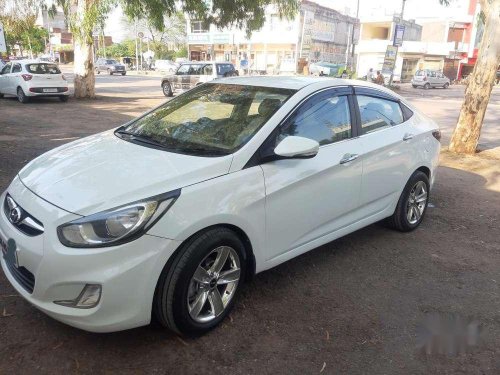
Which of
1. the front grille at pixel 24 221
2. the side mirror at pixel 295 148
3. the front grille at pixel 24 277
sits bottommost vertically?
the front grille at pixel 24 277

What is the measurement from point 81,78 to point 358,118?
16.7 metres

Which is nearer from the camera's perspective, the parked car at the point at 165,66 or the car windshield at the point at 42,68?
the car windshield at the point at 42,68

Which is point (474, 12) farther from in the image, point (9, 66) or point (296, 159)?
point (296, 159)

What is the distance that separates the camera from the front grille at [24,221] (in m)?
2.57

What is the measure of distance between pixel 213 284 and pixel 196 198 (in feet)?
1.99

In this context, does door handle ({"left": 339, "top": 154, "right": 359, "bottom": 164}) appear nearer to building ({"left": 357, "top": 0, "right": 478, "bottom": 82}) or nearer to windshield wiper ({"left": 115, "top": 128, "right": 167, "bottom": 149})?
windshield wiper ({"left": 115, "top": 128, "right": 167, "bottom": 149})

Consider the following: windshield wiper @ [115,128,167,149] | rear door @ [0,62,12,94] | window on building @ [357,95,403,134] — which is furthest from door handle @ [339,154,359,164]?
rear door @ [0,62,12,94]

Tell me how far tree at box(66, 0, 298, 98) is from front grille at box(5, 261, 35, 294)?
10.7m

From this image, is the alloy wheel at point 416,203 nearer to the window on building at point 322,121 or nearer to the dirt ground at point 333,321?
the dirt ground at point 333,321

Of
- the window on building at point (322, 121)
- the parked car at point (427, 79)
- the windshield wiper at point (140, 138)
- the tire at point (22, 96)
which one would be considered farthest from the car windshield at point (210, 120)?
the parked car at point (427, 79)

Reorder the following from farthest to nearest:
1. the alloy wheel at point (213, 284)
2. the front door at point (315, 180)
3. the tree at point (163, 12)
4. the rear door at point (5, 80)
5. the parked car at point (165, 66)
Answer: the parked car at point (165, 66), the rear door at point (5, 80), the tree at point (163, 12), the front door at point (315, 180), the alloy wheel at point (213, 284)

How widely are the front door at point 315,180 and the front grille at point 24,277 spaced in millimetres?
1489

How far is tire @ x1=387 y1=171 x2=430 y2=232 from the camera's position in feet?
15.1

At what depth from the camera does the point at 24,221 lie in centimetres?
267
